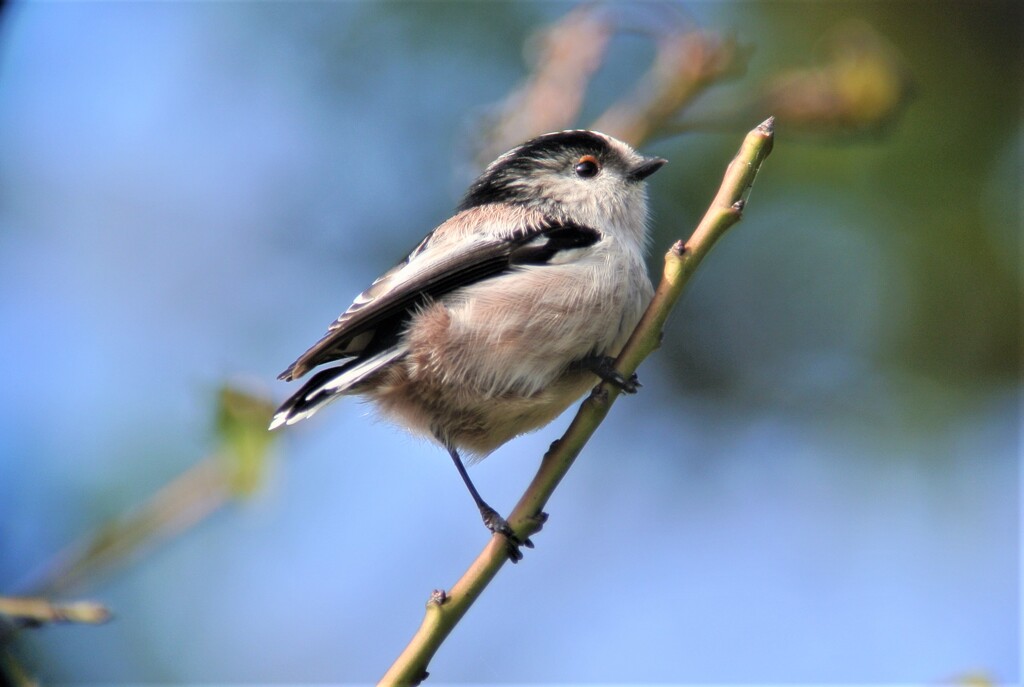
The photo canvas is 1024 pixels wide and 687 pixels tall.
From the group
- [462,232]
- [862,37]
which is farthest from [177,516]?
[862,37]

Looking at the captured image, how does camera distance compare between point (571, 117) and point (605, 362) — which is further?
point (571, 117)

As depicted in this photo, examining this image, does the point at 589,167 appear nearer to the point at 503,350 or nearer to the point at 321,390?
the point at 503,350

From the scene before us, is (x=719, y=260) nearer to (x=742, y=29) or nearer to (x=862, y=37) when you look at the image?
(x=742, y=29)

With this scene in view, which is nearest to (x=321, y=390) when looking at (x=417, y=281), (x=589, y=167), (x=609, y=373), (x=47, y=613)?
(x=417, y=281)

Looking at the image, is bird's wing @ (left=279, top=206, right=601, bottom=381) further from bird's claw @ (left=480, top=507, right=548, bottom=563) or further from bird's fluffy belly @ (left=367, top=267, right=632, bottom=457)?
bird's claw @ (left=480, top=507, right=548, bottom=563)

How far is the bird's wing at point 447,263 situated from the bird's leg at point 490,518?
1.58 ft

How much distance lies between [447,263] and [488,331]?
26 centimetres

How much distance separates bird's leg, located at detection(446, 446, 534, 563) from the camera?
2.24 metres

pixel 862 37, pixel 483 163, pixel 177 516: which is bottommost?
pixel 177 516

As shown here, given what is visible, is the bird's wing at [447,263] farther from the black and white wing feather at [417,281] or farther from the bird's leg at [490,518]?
the bird's leg at [490,518]

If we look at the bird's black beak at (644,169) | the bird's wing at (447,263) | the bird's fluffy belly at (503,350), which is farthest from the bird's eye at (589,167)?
the bird's fluffy belly at (503,350)

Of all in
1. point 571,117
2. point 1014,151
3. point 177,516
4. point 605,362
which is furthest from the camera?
point 1014,151

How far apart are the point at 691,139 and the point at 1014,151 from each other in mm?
1544

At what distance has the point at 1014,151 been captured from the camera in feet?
16.3
